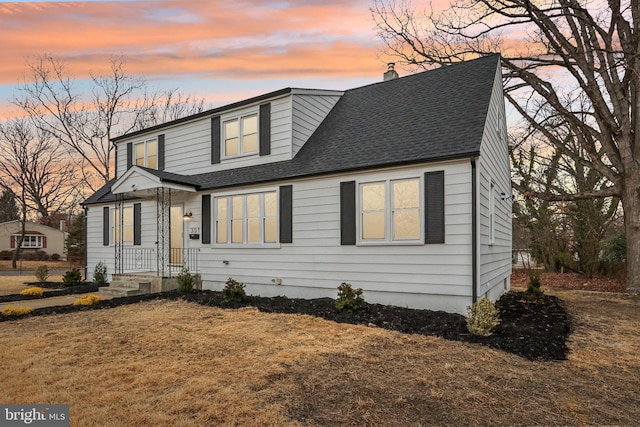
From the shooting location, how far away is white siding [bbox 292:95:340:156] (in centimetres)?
1100

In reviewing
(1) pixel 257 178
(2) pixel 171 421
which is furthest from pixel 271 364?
(1) pixel 257 178

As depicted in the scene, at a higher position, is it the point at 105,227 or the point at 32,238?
the point at 105,227

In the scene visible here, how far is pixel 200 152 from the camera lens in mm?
12852

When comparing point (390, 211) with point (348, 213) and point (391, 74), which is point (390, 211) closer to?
point (348, 213)

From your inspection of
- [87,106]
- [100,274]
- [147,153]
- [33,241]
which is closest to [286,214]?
[147,153]

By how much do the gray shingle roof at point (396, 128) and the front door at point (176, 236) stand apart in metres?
1.16

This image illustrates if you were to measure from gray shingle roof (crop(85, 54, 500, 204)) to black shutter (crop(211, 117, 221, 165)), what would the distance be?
0.52 metres

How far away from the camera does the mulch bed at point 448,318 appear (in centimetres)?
592

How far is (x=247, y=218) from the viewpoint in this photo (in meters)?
10.8

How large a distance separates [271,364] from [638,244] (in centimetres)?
1332

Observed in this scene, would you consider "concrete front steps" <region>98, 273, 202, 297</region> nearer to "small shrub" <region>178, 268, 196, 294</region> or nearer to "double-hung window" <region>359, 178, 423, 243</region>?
"small shrub" <region>178, 268, 196, 294</region>

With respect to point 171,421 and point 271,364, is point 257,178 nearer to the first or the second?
point 271,364
